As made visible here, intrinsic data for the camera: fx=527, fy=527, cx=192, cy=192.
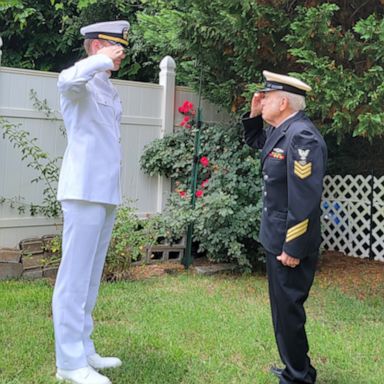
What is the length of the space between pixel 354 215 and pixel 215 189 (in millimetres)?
2291

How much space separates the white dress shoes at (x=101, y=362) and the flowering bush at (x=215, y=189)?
2527mm

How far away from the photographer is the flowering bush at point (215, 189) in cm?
546

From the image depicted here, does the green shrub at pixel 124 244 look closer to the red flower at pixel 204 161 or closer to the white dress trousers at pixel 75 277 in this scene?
the red flower at pixel 204 161

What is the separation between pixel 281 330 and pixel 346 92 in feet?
7.96

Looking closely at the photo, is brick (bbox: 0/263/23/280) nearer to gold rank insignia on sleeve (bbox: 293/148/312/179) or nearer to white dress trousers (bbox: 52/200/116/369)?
white dress trousers (bbox: 52/200/116/369)

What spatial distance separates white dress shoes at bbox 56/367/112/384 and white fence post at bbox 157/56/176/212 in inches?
147

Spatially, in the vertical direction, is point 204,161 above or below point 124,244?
above

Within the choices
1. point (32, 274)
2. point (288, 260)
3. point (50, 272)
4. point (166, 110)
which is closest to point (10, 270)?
point (32, 274)

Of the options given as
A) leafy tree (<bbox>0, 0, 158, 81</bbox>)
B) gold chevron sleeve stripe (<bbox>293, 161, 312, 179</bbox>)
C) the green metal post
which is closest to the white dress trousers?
gold chevron sleeve stripe (<bbox>293, 161, 312, 179</bbox>)

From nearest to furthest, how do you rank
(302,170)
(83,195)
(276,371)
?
(302,170) → (83,195) → (276,371)

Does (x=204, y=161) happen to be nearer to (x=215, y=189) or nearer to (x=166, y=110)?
(x=215, y=189)

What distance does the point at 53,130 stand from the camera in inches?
223

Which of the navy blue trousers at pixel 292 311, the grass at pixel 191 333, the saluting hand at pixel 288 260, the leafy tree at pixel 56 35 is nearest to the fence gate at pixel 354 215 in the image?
the grass at pixel 191 333

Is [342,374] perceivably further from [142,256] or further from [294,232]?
[142,256]
